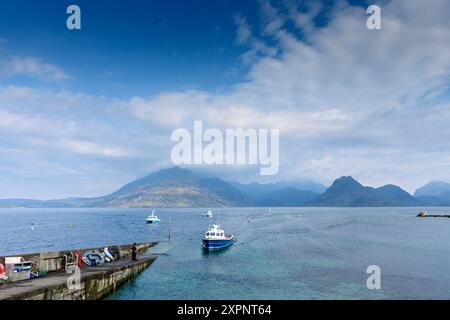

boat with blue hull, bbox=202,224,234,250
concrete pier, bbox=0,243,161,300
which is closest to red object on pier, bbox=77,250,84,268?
concrete pier, bbox=0,243,161,300

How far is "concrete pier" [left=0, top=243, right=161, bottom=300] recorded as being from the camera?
24406 mm

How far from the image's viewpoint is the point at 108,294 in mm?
35250

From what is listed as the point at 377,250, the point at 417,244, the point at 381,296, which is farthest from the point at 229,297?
the point at 417,244

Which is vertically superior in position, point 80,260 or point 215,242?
point 80,260

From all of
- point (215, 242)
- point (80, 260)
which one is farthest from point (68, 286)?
point (215, 242)

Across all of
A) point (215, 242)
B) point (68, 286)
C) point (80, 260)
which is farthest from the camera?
point (215, 242)

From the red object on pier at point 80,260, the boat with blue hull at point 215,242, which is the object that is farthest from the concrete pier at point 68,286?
the boat with blue hull at point 215,242

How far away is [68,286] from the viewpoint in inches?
1101

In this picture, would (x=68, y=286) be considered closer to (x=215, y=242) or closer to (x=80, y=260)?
(x=80, y=260)
